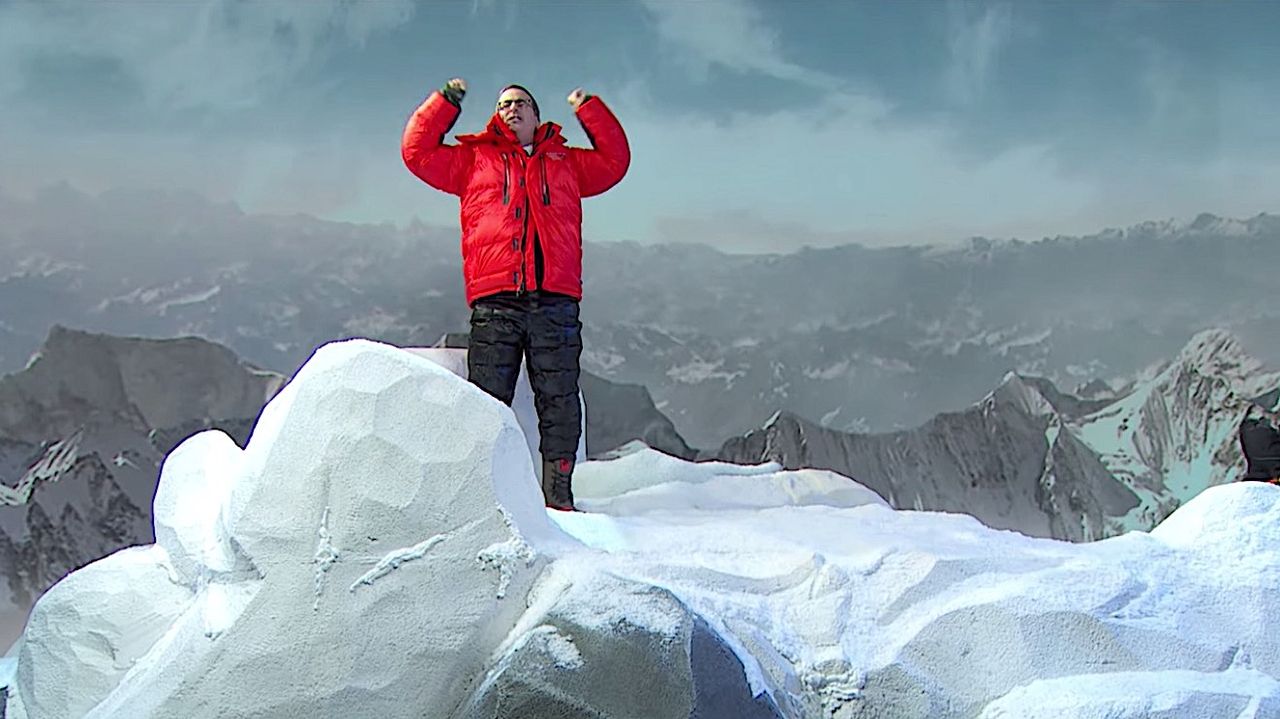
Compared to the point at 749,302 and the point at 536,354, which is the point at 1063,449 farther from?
the point at 536,354

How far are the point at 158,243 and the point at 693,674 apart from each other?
4.55 m

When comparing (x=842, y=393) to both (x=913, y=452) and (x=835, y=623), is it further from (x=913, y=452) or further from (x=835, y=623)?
(x=835, y=623)

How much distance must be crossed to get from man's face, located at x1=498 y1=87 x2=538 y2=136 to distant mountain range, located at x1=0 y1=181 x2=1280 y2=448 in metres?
2.65

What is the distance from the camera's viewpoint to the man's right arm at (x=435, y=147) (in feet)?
9.77

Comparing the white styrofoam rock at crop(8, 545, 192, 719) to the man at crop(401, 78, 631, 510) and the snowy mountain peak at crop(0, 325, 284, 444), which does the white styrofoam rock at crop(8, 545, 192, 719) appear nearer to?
the man at crop(401, 78, 631, 510)

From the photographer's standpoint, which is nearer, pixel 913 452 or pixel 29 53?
pixel 29 53

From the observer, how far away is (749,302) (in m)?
5.91

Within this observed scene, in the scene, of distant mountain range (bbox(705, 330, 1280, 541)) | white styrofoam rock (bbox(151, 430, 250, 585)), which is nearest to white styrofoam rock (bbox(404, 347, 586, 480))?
white styrofoam rock (bbox(151, 430, 250, 585))

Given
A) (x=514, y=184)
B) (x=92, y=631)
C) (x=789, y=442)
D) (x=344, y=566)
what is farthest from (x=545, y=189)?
(x=789, y=442)

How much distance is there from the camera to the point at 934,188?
5.61 metres

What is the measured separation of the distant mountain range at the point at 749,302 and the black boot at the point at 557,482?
2801mm

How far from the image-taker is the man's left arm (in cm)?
306

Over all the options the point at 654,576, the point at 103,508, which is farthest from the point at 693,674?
the point at 103,508

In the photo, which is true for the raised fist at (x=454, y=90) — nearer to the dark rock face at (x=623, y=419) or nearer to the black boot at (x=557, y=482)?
the black boot at (x=557, y=482)
